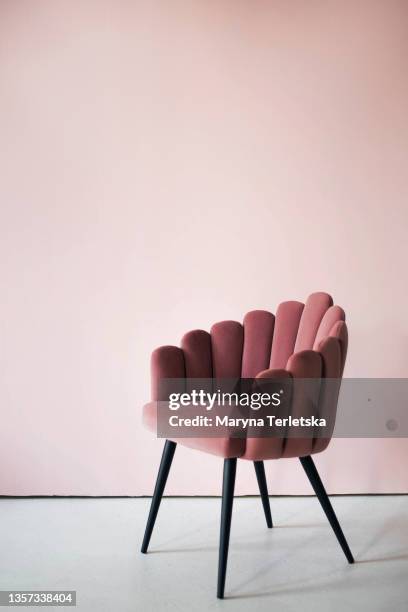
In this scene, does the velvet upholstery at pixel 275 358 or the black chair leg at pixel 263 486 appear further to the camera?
the black chair leg at pixel 263 486

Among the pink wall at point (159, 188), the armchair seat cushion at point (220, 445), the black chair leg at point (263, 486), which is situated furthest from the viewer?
the pink wall at point (159, 188)

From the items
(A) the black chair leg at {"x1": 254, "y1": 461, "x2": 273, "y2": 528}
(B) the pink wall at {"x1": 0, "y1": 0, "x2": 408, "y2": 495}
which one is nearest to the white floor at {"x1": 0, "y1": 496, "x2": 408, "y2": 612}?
(A) the black chair leg at {"x1": 254, "y1": 461, "x2": 273, "y2": 528}

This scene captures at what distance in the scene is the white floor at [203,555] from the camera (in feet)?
→ 5.82

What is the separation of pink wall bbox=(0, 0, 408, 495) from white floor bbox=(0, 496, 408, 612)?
22 cm

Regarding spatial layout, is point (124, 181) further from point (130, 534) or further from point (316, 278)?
point (130, 534)

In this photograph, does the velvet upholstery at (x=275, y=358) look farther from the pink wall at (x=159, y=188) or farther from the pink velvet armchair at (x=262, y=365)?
the pink wall at (x=159, y=188)

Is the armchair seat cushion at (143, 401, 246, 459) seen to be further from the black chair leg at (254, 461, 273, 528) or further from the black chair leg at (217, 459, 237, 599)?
the black chair leg at (254, 461, 273, 528)

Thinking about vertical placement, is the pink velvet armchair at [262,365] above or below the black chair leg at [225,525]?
above

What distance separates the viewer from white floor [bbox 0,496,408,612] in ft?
5.82

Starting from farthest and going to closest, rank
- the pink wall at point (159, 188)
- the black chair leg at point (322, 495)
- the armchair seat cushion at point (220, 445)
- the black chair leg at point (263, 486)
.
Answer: the pink wall at point (159, 188), the black chair leg at point (263, 486), the black chair leg at point (322, 495), the armchair seat cushion at point (220, 445)

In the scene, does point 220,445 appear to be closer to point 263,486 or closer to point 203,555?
point 203,555

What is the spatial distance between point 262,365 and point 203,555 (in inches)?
25.9

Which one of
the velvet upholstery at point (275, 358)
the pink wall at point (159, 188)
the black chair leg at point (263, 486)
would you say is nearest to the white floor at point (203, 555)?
the black chair leg at point (263, 486)

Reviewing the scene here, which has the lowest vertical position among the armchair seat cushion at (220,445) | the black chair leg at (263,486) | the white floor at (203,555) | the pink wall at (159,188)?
the white floor at (203,555)
